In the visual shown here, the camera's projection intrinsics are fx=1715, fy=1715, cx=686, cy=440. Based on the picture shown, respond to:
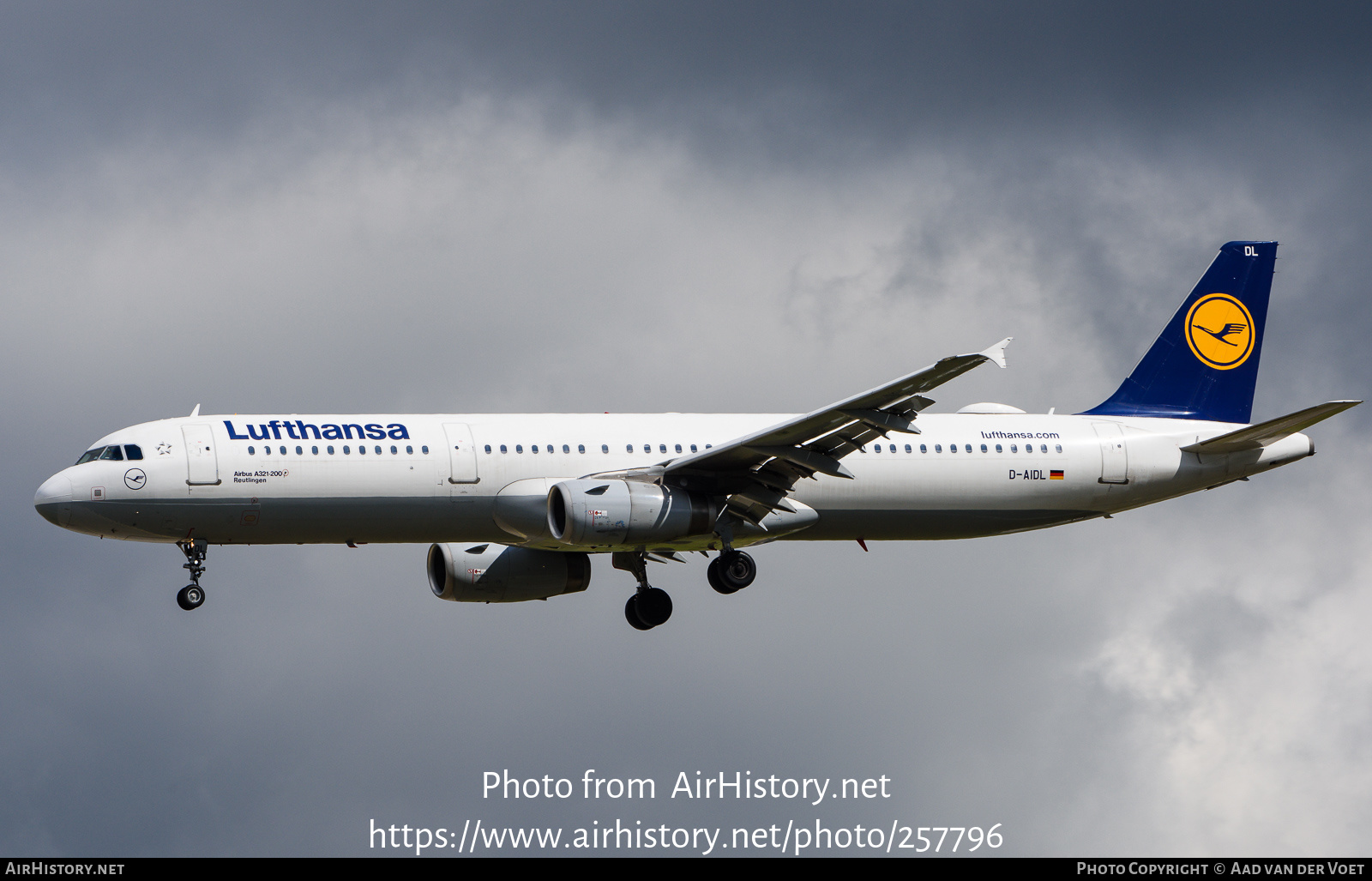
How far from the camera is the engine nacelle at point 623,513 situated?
126 feet

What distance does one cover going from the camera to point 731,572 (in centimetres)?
4138

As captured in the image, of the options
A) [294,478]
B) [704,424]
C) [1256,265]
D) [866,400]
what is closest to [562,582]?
[704,424]

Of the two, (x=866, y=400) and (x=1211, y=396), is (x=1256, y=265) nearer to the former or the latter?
(x=1211, y=396)

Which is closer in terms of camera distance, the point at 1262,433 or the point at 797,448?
the point at 797,448

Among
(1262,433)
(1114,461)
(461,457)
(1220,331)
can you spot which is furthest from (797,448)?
(1220,331)

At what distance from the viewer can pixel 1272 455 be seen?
45.1 m

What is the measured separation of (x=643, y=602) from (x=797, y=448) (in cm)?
766

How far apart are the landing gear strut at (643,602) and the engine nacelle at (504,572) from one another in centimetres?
161

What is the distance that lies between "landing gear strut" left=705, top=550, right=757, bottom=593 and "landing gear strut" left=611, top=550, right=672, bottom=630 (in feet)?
12.2

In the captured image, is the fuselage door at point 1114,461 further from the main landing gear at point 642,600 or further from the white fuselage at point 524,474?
the main landing gear at point 642,600

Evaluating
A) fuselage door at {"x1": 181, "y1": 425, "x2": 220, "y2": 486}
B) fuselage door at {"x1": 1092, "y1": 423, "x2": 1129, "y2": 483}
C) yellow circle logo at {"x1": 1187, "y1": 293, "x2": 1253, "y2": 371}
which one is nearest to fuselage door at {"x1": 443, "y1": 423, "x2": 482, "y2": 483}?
fuselage door at {"x1": 181, "y1": 425, "x2": 220, "y2": 486}

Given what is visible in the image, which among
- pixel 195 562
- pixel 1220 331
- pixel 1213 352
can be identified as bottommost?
pixel 195 562

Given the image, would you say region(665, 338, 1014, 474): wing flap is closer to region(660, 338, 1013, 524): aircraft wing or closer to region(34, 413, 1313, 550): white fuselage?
region(660, 338, 1013, 524): aircraft wing

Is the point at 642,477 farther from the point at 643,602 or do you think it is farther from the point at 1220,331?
the point at 1220,331
